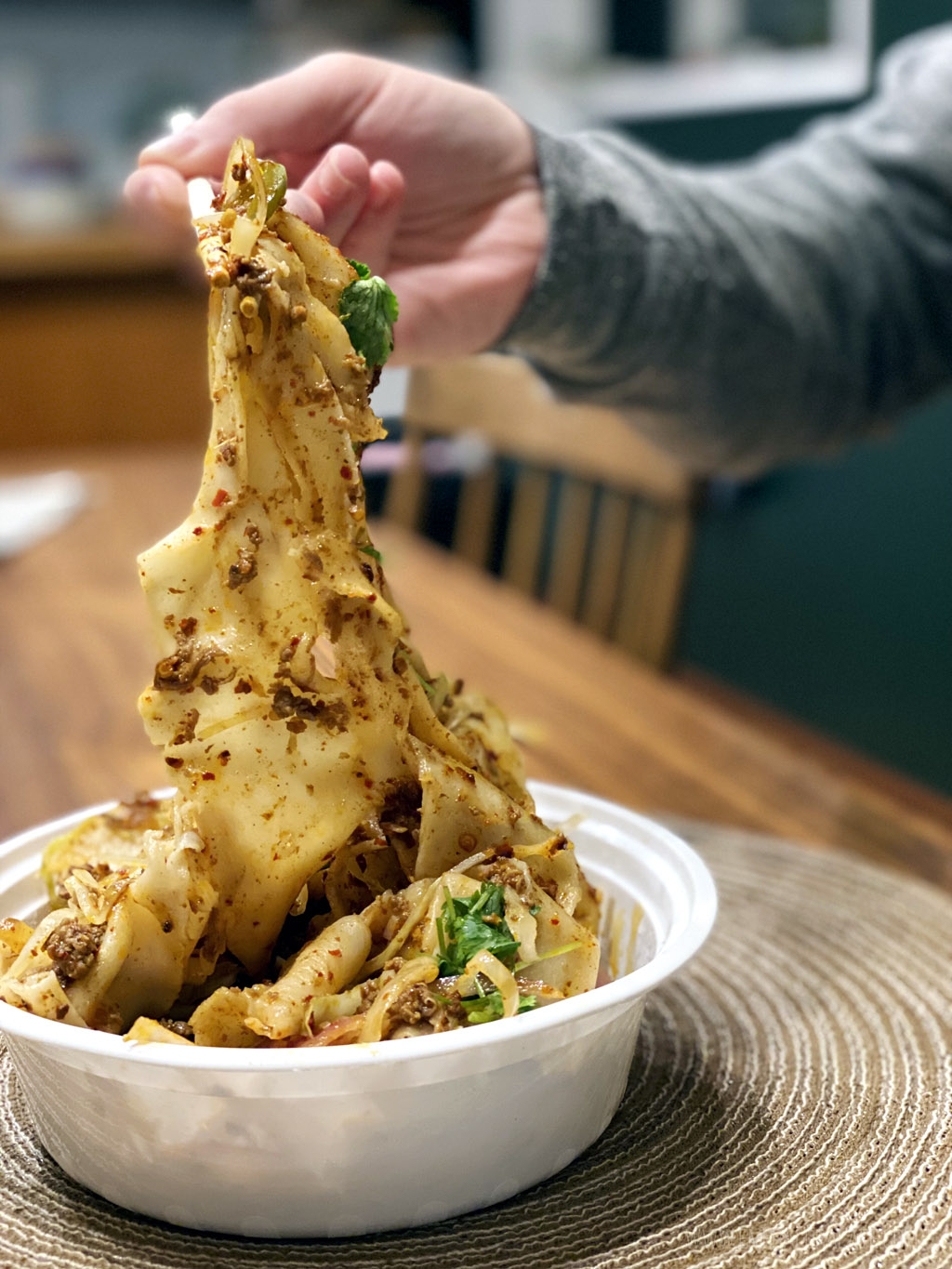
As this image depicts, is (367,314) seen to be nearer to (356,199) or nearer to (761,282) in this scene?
(356,199)

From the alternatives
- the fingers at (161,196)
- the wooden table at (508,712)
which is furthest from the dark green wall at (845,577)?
the fingers at (161,196)

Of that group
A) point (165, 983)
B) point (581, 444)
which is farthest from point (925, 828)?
point (581, 444)

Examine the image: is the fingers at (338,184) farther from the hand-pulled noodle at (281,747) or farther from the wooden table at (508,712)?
the wooden table at (508,712)

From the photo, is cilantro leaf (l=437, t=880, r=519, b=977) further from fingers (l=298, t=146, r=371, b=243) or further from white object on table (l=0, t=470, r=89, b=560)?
white object on table (l=0, t=470, r=89, b=560)

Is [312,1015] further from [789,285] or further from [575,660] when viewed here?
[789,285]

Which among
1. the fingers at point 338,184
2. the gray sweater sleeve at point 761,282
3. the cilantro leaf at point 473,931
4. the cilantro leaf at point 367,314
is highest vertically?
the fingers at point 338,184

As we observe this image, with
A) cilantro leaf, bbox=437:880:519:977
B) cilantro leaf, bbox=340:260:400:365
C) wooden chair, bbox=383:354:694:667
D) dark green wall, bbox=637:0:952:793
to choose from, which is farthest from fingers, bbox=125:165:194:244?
dark green wall, bbox=637:0:952:793

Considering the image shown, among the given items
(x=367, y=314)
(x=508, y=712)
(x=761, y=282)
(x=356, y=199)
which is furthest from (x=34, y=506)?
(x=367, y=314)
